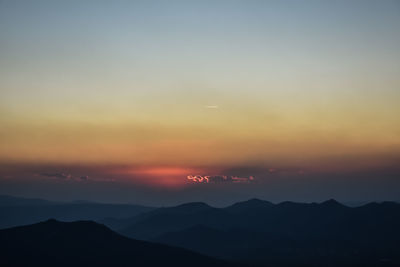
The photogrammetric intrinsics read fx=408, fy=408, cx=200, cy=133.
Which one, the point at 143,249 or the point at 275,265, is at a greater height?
the point at 143,249

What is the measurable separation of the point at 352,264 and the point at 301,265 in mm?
22887

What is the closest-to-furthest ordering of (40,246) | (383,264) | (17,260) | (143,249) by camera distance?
(17,260), (40,246), (143,249), (383,264)

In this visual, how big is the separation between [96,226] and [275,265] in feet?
283

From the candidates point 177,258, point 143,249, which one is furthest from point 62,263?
point 177,258

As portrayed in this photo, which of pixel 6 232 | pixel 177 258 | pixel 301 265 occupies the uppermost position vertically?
pixel 6 232

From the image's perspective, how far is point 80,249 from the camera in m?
136

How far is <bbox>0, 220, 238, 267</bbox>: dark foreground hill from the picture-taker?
12681 cm

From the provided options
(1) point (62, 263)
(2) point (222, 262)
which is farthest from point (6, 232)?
(2) point (222, 262)

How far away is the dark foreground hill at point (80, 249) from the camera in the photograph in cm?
12681

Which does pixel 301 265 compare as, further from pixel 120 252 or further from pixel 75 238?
pixel 75 238

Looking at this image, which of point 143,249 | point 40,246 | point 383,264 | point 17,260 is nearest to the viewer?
point 17,260

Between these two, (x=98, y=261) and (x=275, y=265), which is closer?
(x=98, y=261)

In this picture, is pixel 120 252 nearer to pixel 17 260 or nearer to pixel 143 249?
pixel 143 249

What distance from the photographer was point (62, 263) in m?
126
